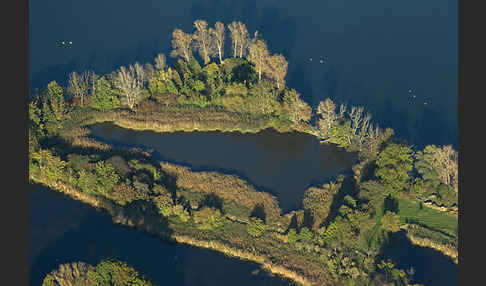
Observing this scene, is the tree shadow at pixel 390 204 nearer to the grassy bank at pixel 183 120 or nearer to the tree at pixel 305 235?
the tree at pixel 305 235

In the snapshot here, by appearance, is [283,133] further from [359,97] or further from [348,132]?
[359,97]

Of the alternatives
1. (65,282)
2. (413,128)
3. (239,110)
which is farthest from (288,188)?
(65,282)

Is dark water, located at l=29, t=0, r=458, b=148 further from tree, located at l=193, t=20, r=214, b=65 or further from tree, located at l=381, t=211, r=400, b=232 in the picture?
tree, located at l=381, t=211, r=400, b=232

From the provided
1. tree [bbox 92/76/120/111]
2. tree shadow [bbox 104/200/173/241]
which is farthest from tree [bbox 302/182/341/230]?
tree [bbox 92/76/120/111]

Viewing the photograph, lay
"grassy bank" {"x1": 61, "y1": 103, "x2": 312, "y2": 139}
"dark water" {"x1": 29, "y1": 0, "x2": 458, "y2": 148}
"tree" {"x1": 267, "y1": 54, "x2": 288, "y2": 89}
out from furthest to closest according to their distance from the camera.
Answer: "dark water" {"x1": 29, "y1": 0, "x2": 458, "y2": 148}, "tree" {"x1": 267, "y1": 54, "x2": 288, "y2": 89}, "grassy bank" {"x1": 61, "y1": 103, "x2": 312, "y2": 139}

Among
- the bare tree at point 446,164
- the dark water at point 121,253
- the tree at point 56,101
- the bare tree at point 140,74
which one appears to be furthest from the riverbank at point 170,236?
the bare tree at point 446,164
